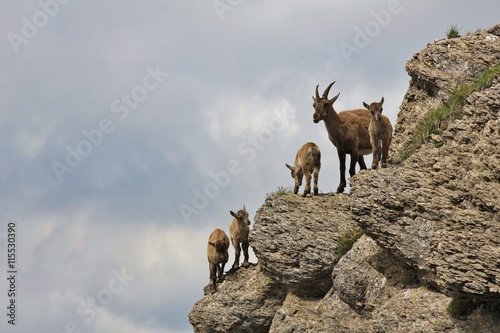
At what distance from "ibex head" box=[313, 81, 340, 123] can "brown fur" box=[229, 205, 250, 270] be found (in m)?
4.63

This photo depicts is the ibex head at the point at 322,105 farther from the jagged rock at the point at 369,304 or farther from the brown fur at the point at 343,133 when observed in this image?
the jagged rock at the point at 369,304

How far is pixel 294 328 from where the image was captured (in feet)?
→ 81.1

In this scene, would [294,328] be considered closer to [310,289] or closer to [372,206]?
[310,289]

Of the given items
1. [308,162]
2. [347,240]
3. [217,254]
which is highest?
[308,162]

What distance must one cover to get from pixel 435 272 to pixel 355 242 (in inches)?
170

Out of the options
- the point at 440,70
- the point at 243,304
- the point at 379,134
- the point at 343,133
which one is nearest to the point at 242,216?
the point at 243,304

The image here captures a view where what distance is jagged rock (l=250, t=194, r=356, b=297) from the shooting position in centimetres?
2506

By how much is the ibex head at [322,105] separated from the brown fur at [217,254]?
6081 mm

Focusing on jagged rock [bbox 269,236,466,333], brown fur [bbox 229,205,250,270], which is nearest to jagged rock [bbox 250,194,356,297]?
jagged rock [bbox 269,236,466,333]

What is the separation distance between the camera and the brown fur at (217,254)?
2869cm

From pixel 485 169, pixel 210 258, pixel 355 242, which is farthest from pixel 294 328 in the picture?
pixel 485 169

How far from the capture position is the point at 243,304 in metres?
27.4

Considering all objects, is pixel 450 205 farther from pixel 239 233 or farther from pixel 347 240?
pixel 239 233

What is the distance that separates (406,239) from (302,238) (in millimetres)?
5276
